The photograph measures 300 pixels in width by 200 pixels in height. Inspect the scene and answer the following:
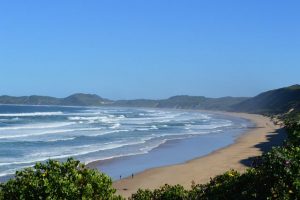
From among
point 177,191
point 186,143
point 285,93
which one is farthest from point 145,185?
point 285,93

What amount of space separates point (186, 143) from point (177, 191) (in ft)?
128

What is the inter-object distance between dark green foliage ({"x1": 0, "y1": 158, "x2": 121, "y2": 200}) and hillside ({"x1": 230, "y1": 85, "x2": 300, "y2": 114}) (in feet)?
331

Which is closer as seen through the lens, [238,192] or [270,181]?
[270,181]

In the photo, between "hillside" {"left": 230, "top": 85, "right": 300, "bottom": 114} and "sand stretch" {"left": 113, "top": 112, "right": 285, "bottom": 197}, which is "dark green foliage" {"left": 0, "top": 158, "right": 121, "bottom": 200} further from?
"hillside" {"left": 230, "top": 85, "right": 300, "bottom": 114}

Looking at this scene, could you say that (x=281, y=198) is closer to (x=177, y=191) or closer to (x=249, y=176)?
(x=249, y=176)

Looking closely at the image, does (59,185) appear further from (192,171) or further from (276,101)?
(276,101)

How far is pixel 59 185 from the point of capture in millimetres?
8047

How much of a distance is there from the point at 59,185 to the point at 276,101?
5640 inches

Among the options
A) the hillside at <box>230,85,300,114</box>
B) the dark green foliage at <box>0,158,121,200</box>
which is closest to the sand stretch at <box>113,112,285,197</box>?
the dark green foliage at <box>0,158,121,200</box>

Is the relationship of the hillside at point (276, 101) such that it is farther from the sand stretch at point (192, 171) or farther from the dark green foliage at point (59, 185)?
the dark green foliage at point (59, 185)

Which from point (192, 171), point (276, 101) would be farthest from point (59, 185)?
point (276, 101)

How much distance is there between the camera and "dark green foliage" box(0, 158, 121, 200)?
26.3 ft

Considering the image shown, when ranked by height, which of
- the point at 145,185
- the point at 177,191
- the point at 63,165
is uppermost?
the point at 63,165

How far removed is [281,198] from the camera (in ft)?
24.3
